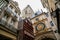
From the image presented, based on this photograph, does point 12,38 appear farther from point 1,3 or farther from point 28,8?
point 28,8

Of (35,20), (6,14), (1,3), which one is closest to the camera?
(1,3)

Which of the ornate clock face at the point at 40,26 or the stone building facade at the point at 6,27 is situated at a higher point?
the ornate clock face at the point at 40,26

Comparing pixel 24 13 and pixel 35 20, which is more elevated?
pixel 24 13

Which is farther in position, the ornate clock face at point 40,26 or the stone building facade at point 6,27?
the ornate clock face at point 40,26

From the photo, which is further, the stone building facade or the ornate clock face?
the ornate clock face

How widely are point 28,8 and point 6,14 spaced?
1929 cm

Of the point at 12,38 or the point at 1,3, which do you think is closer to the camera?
the point at 1,3

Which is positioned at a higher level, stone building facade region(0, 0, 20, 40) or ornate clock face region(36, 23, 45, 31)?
ornate clock face region(36, 23, 45, 31)

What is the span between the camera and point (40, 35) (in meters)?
16.8

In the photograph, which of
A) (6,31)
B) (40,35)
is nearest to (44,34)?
(40,35)

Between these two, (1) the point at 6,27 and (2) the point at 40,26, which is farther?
(2) the point at 40,26

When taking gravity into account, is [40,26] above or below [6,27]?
above

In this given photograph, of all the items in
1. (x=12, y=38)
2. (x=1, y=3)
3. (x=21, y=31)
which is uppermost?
(x=1, y=3)

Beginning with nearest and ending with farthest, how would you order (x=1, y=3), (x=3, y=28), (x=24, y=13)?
(x=1, y=3) < (x=3, y=28) < (x=24, y=13)
